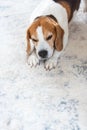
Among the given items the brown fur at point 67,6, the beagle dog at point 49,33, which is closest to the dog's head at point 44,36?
the beagle dog at point 49,33

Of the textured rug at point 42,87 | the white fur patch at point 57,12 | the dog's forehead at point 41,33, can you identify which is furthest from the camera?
the white fur patch at point 57,12

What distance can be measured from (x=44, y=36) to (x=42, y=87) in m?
0.23

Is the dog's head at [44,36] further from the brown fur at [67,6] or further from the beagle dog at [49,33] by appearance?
the brown fur at [67,6]

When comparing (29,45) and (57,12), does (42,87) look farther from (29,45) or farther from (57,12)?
(57,12)

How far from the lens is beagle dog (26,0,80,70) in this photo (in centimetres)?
125

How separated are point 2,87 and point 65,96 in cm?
29

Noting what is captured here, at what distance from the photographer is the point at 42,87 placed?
1207 mm

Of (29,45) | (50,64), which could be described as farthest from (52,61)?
(29,45)

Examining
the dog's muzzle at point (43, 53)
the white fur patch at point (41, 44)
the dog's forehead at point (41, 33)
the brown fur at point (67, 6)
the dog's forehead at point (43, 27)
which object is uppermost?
the brown fur at point (67, 6)

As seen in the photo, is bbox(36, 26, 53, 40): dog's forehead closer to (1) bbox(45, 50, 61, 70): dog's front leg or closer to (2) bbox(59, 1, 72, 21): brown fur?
(1) bbox(45, 50, 61, 70): dog's front leg

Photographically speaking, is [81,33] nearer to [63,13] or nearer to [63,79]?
[63,13]

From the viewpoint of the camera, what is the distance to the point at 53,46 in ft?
4.28

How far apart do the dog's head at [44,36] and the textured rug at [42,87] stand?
9cm

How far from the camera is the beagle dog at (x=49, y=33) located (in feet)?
4.11
